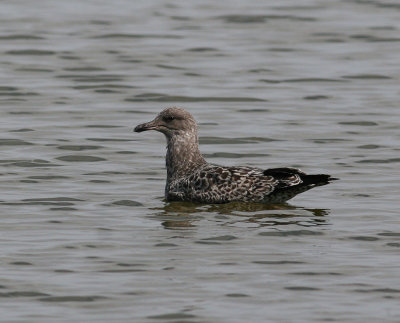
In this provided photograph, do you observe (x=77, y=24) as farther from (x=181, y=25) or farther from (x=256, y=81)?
(x=256, y=81)

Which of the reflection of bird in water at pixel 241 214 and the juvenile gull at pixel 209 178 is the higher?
the juvenile gull at pixel 209 178

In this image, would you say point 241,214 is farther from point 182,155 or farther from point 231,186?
point 182,155

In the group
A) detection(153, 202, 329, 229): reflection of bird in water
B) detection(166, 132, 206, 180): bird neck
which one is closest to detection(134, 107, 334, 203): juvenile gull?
detection(166, 132, 206, 180): bird neck

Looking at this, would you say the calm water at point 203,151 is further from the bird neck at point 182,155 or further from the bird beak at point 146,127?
the bird beak at point 146,127

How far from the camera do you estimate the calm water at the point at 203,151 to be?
37.9 feet

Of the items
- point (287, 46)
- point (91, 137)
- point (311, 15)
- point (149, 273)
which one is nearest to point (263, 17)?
point (311, 15)

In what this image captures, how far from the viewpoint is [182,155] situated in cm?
1650

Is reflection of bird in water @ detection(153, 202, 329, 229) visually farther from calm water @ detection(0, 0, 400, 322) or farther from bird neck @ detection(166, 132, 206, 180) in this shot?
bird neck @ detection(166, 132, 206, 180)

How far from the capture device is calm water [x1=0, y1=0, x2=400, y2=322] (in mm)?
11562

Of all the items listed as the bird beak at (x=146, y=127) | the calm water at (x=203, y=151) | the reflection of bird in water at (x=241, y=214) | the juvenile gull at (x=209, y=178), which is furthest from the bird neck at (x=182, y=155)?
the reflection of bird in water at (x=241, y=214)

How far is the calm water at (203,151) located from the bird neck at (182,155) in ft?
1.61

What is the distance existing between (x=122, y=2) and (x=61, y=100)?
34.6 feet

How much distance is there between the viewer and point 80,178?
17.2 meters

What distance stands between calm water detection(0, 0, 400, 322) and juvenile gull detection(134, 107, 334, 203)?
0.19 metres
